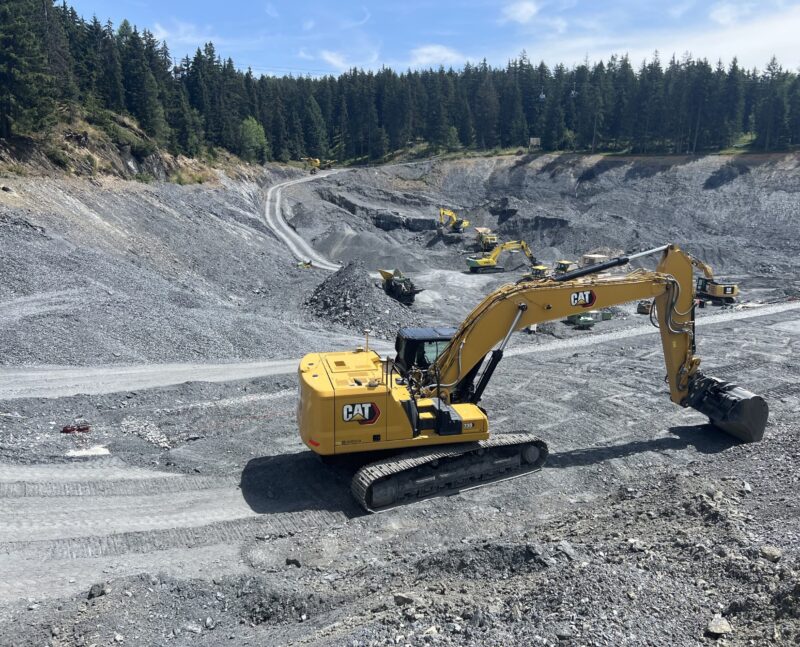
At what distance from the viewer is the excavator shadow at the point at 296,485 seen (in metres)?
11.6

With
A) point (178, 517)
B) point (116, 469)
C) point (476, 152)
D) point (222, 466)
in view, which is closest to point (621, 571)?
point (178, 517)

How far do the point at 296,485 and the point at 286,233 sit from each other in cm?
4019

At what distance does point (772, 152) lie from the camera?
206ft

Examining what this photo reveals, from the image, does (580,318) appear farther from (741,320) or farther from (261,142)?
(261,142)

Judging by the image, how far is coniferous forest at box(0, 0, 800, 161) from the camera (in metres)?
42.8

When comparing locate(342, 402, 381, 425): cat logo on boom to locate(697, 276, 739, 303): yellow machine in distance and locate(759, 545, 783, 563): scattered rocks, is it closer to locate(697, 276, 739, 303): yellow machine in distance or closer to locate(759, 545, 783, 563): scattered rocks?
locate(759, 545, 783, 563): scattered rocks

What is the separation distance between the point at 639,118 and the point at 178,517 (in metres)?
75.7

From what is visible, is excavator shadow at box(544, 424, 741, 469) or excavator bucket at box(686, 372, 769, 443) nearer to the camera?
excavator shadow at box(544, 424, 741, 469)

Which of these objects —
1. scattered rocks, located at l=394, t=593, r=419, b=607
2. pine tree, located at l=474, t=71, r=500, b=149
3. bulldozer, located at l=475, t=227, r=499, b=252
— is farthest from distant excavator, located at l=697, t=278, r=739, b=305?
pine tree, located at l=474, t=71, r=500, b=149

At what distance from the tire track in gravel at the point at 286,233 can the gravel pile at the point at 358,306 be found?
12.0 meters

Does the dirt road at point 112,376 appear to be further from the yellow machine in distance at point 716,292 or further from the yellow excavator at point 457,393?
the yellow machine in distance at point 716,292

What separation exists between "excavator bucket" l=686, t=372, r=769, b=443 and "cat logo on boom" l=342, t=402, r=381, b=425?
7.76 metres

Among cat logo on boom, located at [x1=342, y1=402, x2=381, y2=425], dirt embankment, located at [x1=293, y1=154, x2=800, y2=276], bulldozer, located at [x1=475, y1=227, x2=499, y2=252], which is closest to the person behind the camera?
cat logo on boom, located at [x1=342, y1=402, x2=381, y2=425]

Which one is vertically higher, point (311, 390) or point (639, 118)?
point (639, 118)
